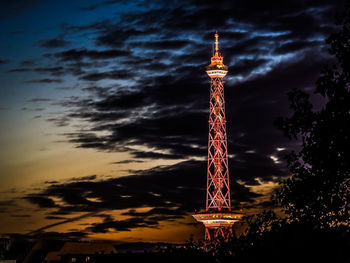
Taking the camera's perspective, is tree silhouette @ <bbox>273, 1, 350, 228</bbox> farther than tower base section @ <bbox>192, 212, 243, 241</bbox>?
No

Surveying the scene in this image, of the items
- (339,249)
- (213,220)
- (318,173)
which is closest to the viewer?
(339,249)

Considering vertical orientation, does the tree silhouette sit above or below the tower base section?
below

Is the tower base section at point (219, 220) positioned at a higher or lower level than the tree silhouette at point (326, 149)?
higher

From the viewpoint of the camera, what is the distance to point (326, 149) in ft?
94.8

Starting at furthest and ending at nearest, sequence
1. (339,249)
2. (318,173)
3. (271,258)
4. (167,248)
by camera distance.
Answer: (167,248), (318,173), (271,258), (339,249)

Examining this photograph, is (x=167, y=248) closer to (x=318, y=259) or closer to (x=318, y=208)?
(x=318, y=208)

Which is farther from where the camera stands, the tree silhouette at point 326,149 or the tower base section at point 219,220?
the tower base section at point 219,220

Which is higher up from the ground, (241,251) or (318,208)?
(318,208)

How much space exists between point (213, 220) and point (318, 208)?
385ft

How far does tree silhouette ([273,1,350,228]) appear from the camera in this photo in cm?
2833

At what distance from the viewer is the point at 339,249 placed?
74.6 ft

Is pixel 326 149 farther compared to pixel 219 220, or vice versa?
pixel 219 220

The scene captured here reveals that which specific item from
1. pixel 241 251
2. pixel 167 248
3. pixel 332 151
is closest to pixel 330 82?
pixel 332 151

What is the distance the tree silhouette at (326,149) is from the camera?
28.3 m
